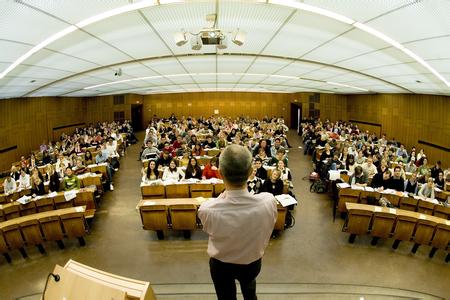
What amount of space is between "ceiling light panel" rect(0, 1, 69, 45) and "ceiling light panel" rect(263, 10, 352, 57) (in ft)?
10.6

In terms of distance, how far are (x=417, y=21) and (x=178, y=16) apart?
A: 3090 mm

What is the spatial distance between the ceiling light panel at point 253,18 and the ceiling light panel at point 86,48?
2.20 meters

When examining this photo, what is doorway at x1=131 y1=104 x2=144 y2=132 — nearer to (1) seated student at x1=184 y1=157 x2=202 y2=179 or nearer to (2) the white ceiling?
(2) the white ceiling

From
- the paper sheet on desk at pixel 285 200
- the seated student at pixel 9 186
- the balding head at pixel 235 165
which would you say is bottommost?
the seated student at pixel 9 186

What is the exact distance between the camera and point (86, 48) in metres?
5.11

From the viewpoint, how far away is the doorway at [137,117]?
24244 millimetres

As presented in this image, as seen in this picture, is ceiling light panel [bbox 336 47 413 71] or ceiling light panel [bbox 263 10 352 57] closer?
ceiling light panel [bbox 263 10 352 57]

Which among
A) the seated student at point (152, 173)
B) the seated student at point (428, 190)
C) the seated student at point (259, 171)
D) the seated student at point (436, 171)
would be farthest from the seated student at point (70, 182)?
the seated student at point (436, 171)

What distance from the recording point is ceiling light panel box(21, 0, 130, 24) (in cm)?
300

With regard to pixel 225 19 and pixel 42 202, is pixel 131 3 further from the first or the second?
pixel 42 202

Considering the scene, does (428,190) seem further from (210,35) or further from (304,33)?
(210,35)

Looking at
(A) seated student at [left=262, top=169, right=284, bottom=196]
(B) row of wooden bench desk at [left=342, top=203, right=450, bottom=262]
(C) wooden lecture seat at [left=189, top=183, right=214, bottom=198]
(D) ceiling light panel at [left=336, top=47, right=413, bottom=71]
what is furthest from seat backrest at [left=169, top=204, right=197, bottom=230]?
(D) ceiling light panel at [left=336, top=47, right=413, bottom=71]

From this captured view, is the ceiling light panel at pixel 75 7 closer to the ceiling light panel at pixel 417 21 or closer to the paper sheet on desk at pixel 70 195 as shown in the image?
the ceiling light panel at pixel 417 21

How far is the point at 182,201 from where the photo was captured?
622 cm
